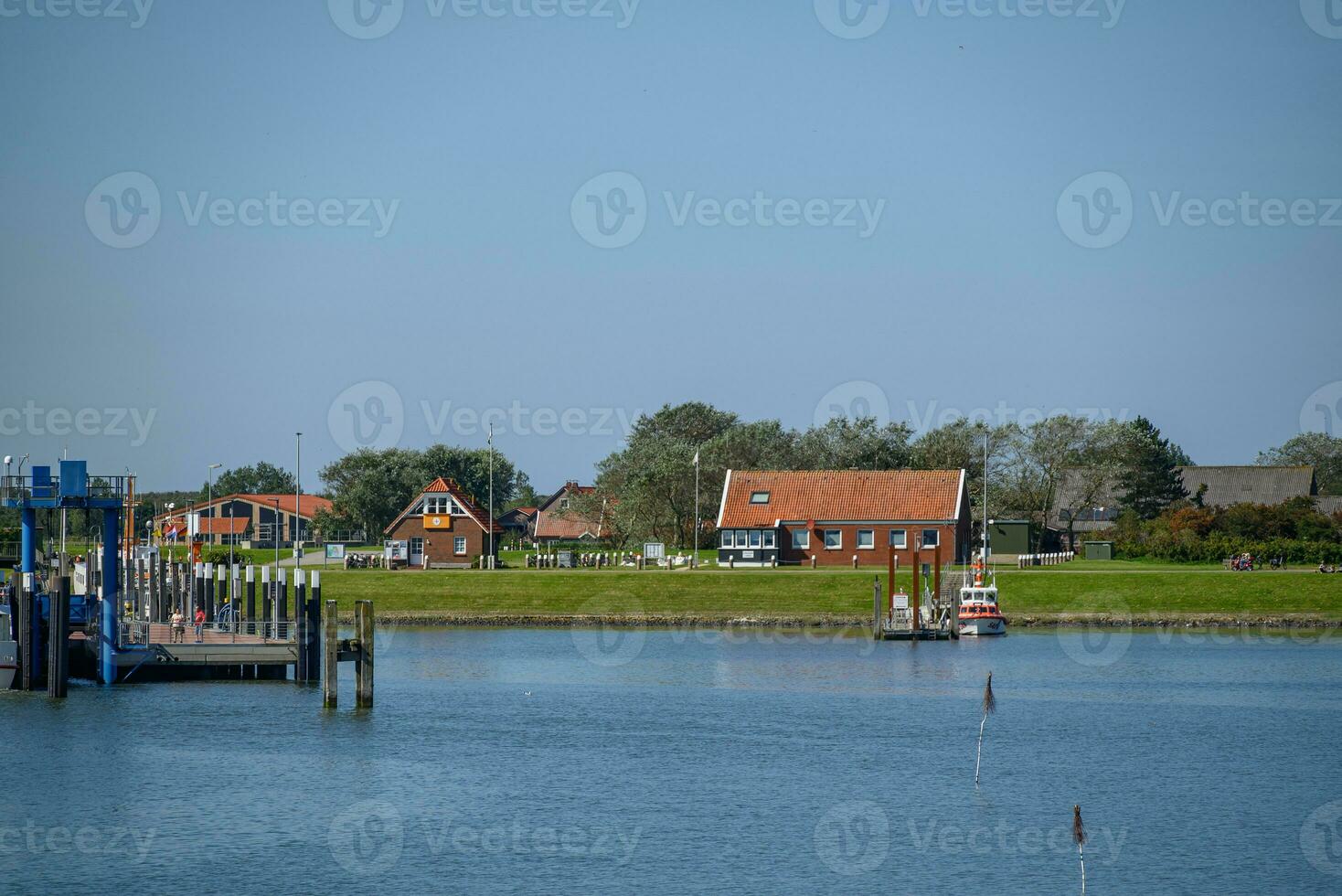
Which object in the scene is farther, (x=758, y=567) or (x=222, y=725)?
(x=758, y=567)

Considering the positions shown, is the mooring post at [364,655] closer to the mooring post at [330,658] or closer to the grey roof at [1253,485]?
the mooring post at [330,658]

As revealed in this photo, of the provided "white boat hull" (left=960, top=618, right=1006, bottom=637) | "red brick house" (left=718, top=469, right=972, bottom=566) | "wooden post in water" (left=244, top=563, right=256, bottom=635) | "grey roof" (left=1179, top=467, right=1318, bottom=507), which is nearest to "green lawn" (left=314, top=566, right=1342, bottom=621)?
"white boat hull" (left=960, top=618, right=1006, bottom=637)

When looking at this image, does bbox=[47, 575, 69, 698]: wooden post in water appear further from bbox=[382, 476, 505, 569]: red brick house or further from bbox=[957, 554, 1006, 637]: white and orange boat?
bbox=[382, 476, 505, 569]: red brick house

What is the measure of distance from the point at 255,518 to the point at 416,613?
3314 inches

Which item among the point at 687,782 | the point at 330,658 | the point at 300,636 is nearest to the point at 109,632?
the point at 300,636

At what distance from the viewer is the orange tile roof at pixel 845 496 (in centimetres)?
9750

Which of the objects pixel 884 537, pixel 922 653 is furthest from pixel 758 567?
pixel 922 653

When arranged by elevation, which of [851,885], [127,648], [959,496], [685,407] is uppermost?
[685,407]

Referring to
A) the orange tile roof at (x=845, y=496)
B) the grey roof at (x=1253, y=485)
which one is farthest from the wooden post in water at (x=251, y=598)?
the grey roof at (x=1253, y=485)

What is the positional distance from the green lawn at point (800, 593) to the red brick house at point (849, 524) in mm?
10140

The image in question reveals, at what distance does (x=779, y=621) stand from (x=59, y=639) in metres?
36.3

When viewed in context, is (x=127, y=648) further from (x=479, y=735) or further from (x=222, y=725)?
(x=479, y=735)

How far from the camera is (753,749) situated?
42.8 metres

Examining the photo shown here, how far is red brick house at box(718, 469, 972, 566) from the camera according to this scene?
96.9 metres
